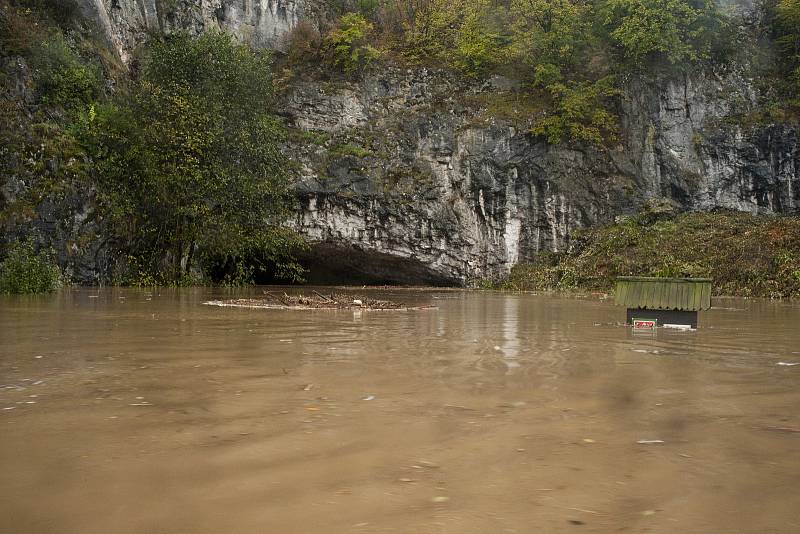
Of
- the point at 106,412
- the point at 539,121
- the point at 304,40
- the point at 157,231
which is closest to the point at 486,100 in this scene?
the point at 539,121

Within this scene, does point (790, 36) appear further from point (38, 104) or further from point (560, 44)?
point (38, 104)

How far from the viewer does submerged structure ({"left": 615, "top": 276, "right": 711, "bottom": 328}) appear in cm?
920

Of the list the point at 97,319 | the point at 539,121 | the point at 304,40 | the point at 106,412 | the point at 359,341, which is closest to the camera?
the point at 106,412

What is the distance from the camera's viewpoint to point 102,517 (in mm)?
2076

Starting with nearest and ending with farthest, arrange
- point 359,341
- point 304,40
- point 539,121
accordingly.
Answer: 1. point 359,341
2. point 539,121
3. point 304,40

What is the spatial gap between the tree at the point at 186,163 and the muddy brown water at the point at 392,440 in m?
20.1

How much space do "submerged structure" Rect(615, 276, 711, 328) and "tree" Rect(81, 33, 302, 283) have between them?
61.8ft

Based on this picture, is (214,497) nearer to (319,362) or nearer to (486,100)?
(319,362)

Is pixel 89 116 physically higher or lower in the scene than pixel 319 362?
higher

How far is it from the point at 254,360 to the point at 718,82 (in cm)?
3463

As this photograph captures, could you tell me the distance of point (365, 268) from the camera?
3506cm

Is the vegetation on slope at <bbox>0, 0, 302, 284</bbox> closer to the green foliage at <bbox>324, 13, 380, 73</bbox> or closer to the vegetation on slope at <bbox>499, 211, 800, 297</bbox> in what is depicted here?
the green foliage at <bbox>324, 13, 380, 73</bbox>

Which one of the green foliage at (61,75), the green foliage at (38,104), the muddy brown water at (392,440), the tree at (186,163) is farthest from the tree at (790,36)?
the muddy brown water at (392,440)

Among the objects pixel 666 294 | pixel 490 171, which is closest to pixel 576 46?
pixel 490 171
